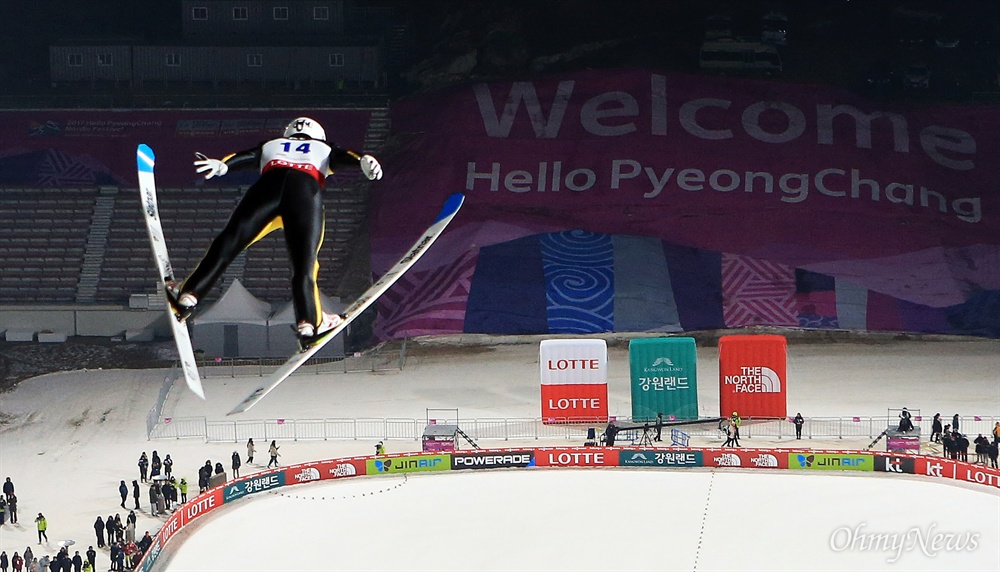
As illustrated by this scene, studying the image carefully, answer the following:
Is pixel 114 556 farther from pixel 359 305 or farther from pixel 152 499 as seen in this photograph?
pixel 359 305

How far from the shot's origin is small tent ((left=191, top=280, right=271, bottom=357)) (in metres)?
52.1

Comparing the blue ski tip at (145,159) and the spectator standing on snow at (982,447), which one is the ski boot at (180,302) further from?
the spectator standing on snow at (982,447)

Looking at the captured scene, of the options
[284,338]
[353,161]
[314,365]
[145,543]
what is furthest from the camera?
[284,338]

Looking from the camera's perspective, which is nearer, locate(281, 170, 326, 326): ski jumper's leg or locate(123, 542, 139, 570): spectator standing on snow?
locate(281, 170, 326, 326): ski jumper's leg

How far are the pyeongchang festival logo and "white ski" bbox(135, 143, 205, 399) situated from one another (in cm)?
2407

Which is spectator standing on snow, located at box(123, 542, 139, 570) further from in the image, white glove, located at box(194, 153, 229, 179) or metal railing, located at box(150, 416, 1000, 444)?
white glove, located at box(194, 153, 229, 179)

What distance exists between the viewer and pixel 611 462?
134 ft

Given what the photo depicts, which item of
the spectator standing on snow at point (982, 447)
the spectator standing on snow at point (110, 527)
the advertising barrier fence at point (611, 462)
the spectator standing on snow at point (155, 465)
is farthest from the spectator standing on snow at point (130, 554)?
the spectator standing on snow at point (982, 447)

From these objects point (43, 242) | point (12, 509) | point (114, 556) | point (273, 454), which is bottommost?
point (114, 556)

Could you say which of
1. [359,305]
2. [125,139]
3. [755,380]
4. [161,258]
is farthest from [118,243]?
[161,258]

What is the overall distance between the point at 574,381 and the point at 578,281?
10.5m

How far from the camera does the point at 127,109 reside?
63531 millimetres

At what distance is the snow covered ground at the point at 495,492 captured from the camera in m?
34.6

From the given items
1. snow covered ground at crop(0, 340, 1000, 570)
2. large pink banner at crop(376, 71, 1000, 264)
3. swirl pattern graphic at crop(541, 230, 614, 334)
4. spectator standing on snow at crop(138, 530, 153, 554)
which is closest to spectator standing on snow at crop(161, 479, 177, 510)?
snow covered ground at crop(0, 340, 1000, 570)
